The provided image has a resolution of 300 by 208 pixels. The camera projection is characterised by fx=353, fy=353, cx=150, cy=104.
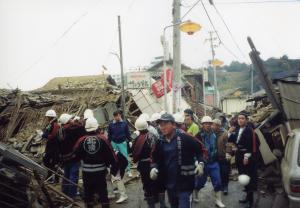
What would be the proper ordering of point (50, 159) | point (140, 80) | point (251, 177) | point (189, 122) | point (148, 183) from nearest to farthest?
point (148, 183) < point (251, 177) < point (50, 159) < point (189, 122) < point (140, 80)

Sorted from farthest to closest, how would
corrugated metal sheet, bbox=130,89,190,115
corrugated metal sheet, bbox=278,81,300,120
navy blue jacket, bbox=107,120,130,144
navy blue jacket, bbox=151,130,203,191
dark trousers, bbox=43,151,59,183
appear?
1. corrugated metal sheet, bbox=130,89,190,115
2. navy blue jacket, bbox=107,120,130,144
3. corrugated metal sheet, bbox=278,81,300,120
4. dark trousers, bbox=43,151,59,183
5. navy blue jacket, bbox=151,130,203,191

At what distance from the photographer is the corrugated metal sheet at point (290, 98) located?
861 cm

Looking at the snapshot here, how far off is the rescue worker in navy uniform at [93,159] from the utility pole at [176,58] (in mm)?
6486

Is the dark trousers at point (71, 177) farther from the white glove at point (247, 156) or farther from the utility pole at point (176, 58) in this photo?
the utility pole at point (176, 58)

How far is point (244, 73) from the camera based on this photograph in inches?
3561

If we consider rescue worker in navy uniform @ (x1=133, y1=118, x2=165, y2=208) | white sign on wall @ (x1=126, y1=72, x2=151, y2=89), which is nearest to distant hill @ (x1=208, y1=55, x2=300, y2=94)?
white sign on wall @ (x1=126, y1=72, x2=151, y2=89)

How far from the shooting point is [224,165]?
835 cm

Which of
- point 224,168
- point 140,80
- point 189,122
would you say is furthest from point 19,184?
point 140,80

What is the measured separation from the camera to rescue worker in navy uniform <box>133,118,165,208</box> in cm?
→ 671

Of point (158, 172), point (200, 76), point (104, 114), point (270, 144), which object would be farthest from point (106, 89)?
point (200, 76)

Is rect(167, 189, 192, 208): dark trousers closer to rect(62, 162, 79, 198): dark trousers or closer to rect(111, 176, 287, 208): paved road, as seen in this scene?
rect(111, 176, 287, 208): paved road

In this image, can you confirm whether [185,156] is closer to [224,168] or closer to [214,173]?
[214,173]

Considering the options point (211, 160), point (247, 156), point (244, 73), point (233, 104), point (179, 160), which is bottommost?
point (233, 104)

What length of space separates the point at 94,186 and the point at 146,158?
1117 millimetres
